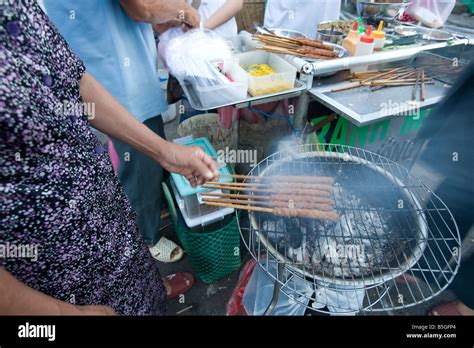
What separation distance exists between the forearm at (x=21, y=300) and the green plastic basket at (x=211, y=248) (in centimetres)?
154

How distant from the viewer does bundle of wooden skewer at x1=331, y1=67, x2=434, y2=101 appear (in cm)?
267

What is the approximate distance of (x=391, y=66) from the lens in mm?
2990

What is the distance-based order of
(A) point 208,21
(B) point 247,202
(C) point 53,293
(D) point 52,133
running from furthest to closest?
(A) point 208,21 → (B) point 247,202 → (C) point 53,293 → (D) point 52,133

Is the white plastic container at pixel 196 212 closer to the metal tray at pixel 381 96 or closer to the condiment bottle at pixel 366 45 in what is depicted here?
the metal tray at pixel 381 96

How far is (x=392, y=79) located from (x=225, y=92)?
185 cm

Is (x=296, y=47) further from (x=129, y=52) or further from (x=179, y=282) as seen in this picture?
(x=179, y=282)

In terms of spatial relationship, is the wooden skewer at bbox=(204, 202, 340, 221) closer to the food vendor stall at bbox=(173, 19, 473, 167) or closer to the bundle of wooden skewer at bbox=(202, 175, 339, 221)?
the bundle of wooden skewer at bbox=(202, 175, 339, 221)

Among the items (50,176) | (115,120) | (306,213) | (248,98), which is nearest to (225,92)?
(248,98)

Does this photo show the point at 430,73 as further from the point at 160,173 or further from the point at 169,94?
the point at 160,173

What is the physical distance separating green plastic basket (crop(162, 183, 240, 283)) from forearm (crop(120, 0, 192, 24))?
1.60m

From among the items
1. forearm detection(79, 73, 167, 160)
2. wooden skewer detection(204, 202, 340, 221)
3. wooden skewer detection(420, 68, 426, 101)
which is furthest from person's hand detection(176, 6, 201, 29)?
wooden skewer detection(420, 68, 426, 101)

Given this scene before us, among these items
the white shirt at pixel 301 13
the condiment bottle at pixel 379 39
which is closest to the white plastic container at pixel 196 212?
the condiment bottle at pixel 379 39
